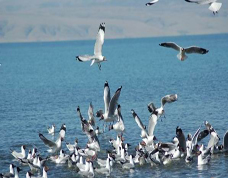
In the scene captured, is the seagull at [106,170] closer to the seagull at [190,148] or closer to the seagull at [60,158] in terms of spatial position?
the seagull at [60,158]

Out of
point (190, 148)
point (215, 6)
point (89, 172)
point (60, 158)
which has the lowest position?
point (89, 172)

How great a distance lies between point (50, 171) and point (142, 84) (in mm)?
36728

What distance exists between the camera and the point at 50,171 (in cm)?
2314

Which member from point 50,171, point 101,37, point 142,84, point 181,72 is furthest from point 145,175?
point 181,72

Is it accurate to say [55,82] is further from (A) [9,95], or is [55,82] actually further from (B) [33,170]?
(B) [33,170]

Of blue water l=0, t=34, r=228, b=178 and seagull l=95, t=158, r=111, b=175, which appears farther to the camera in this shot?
blue water l=0, t=34, r=228, b=178

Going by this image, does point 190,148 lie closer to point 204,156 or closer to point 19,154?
point 204,156

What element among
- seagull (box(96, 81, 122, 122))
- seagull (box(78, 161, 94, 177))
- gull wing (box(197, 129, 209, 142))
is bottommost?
seagull (box(78, 161, 94, 177))

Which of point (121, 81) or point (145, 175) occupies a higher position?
point (121, 81)

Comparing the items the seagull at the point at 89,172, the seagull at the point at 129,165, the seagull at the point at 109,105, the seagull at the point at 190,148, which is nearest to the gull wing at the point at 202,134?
the seagull at the point at 190,148

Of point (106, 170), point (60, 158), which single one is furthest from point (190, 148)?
point (60, 158)

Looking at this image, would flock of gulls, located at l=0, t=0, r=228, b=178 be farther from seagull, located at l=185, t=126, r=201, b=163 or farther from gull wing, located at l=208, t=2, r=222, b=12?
gull wing, located at l=208, t=2, r=222, b=12

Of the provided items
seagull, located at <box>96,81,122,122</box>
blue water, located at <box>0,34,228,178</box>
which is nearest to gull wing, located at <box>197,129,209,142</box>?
blue water, located at <box>0,34,228,178</box>

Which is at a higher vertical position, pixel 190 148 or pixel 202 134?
pixel 202 134
